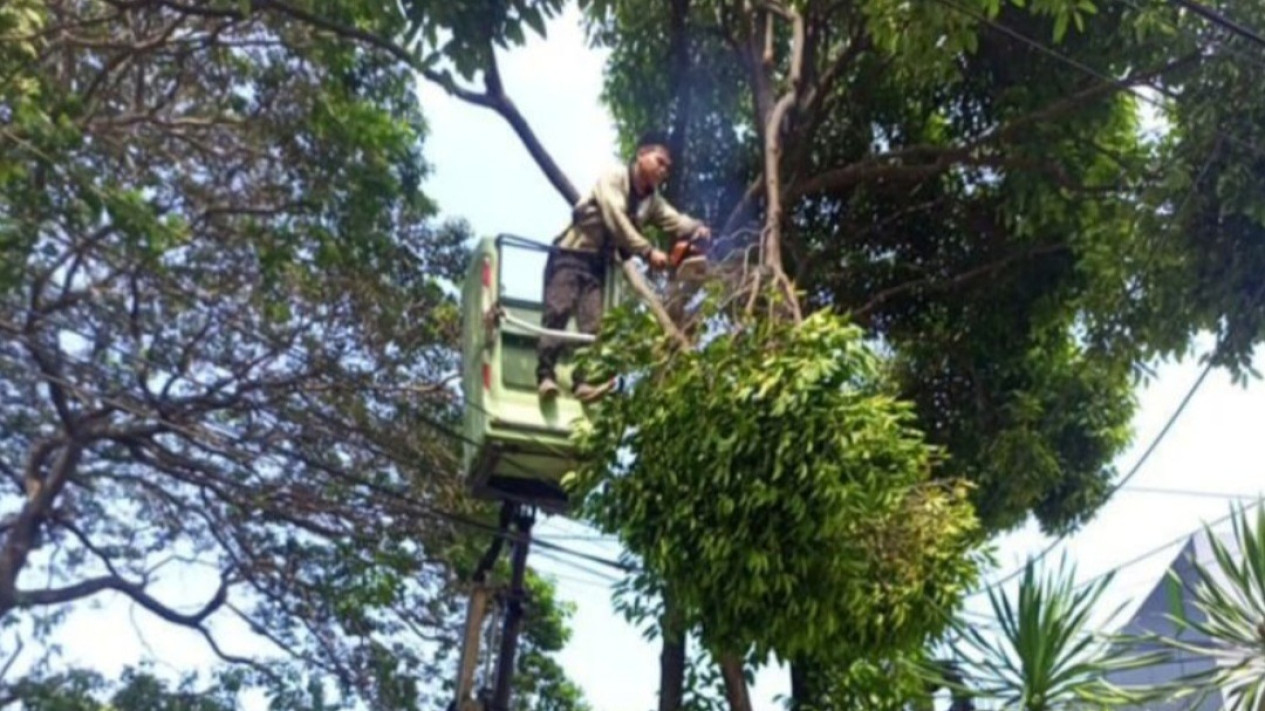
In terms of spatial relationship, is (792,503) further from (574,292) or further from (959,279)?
(959,279)

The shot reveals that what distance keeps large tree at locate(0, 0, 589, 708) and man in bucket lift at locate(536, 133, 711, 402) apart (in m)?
2.87

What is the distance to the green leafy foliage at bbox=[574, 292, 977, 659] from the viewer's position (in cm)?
527

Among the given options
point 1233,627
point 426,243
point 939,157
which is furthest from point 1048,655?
point 426,243

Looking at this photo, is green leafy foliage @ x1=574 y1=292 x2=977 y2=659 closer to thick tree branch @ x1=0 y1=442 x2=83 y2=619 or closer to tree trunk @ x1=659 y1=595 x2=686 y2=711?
tree trunk @ x1=659 y1=595 x2=686 y2=711

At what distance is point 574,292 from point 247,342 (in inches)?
194

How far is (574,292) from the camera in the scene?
6781 millimetres

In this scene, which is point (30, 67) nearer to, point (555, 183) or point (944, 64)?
point (555, 183)

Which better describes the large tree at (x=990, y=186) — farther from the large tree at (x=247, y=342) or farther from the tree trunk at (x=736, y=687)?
the large tree at (x=247, y=342)

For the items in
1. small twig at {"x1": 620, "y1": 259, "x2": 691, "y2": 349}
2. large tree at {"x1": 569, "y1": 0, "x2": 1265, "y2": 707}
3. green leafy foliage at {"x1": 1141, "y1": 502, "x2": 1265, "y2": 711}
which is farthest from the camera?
large tree at {"x1": 569, "y1": 0, "x2": 1265, "y2": 707}

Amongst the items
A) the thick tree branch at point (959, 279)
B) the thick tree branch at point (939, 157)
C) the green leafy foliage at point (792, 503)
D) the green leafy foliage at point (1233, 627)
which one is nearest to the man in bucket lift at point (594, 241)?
the green leafy foliage at point (792, 503)

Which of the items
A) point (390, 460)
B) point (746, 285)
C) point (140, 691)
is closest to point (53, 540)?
point (140, 691)

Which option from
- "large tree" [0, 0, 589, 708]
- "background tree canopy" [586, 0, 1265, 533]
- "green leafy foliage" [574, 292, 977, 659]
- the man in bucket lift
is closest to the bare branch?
"large tree" [0, 0, 589, 708]

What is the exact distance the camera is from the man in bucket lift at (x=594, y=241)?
666 cm

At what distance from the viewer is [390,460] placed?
11.1 m
